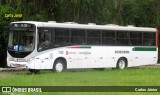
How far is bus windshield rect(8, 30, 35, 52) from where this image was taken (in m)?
24.0

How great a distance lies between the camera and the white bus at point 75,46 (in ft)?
78.7

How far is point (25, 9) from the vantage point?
3147 centimetres

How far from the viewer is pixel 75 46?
25688 mm

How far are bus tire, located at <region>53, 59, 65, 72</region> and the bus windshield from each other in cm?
182

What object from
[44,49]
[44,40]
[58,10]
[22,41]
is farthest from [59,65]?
[58,10]

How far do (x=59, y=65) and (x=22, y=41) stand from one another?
8.39 feet

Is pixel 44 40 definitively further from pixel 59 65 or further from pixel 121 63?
pixel 121 63

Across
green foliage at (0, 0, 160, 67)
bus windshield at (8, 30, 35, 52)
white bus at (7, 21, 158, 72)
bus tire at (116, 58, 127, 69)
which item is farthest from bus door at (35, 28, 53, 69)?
green foliage at (0, 0, 160, 67)

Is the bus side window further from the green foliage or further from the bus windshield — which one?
the green foliage

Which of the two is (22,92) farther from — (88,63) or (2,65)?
(2,65)

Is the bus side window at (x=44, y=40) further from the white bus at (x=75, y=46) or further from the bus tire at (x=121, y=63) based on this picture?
the bus tire at (x=121, y=63)

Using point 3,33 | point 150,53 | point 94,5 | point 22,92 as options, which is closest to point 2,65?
point 3,33

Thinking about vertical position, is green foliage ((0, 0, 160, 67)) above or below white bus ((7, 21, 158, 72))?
above

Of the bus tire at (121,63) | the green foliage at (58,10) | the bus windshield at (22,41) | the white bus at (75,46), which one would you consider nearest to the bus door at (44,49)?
the white bus at (75,46)
